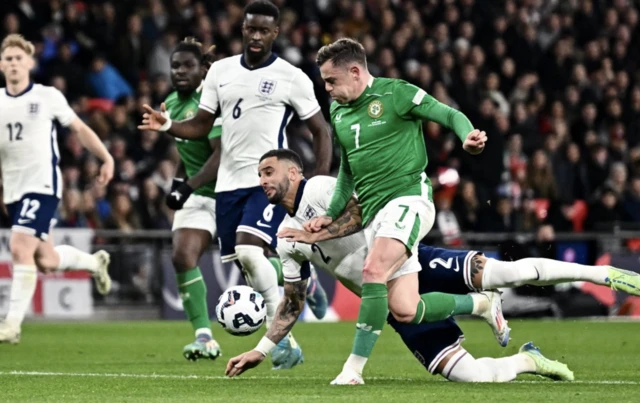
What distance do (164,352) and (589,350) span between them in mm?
3609

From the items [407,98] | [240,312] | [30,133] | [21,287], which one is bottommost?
[21,287]

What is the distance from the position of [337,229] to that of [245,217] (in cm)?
221

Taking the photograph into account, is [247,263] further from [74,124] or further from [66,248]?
[66,248]

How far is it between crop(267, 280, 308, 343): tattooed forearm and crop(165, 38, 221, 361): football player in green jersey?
2.57 m

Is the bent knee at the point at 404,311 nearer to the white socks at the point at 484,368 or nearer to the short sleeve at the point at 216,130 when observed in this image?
the white socks at the point at 484,368

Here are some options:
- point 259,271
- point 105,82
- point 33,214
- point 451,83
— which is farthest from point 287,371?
point 451,83

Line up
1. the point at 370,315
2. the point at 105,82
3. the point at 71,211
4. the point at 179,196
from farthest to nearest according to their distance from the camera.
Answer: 1. the point at 105,82
2. the point at 71,211
3. the point at 179,196
4. the point at 370,315

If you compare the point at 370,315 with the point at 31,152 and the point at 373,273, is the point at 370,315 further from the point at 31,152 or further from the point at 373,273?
the point at 31,152

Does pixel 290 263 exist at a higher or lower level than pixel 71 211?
higher

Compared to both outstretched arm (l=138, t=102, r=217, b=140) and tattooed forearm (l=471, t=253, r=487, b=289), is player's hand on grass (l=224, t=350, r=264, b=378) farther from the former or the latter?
outstretched arm (l=138, t=102, r=217, b=140)

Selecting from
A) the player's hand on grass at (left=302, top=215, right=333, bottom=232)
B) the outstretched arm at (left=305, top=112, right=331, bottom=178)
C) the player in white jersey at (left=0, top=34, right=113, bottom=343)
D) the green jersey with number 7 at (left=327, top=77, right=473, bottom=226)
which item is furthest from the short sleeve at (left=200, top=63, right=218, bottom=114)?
the player's hand on grass at (left=302, top=215, right=333, bottom=232)

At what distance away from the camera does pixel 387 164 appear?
789 cm

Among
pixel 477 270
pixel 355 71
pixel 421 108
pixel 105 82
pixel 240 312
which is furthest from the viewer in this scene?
pixel 105 82

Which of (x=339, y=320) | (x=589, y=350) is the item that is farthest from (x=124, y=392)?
(x=339, y=320)
